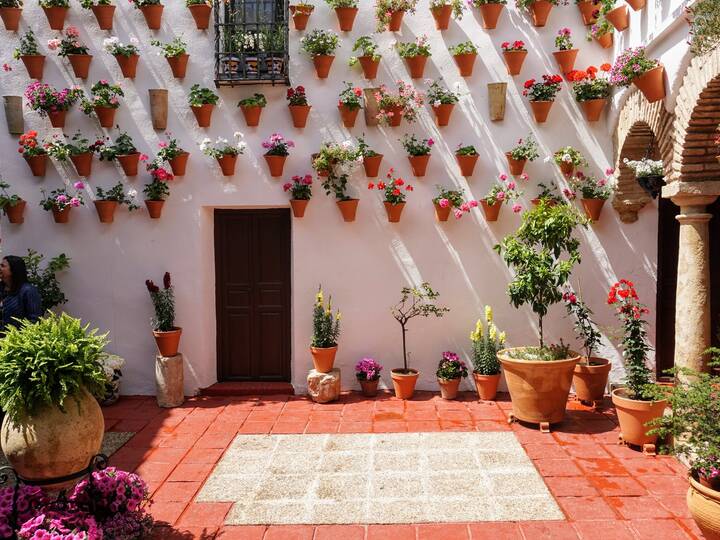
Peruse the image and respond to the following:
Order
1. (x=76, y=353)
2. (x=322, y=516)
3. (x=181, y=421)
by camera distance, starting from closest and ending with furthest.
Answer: (x=76, y=353), (x=322, y=516), (x=181, y=421)

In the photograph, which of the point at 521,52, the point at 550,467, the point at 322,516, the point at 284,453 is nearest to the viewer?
the point at 322,516

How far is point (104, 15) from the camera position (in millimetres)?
7273

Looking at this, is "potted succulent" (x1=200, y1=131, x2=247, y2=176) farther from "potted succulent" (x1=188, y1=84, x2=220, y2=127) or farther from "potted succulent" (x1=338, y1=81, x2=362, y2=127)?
"potted succulent" (x1=338, y1=81, x2=362, y2=127)

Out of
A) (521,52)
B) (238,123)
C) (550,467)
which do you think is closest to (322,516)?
(550,467)

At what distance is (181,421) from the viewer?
21.8 feet

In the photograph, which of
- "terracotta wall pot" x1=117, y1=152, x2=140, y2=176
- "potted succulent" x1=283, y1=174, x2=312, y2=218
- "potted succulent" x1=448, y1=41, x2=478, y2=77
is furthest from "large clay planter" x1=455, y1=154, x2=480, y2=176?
"terracotta wall pot" x1=117, y1=152, x2=140, y2=176

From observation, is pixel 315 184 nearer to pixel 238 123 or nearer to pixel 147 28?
pixel 238 123

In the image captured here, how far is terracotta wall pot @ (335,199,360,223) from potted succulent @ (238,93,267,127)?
1.31 metres

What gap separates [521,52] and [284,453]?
4804mm

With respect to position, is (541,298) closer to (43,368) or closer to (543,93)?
(543,93)

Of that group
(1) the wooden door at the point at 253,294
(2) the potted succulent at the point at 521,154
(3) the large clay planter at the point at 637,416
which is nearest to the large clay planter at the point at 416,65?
(2) the potted succulent at the point at 521,154

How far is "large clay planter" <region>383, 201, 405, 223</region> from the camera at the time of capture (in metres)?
7.21

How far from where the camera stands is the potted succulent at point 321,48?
7.14 metres

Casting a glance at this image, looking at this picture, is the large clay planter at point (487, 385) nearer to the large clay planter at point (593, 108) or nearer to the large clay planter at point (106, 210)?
the large clay planter at point (593, 108)
